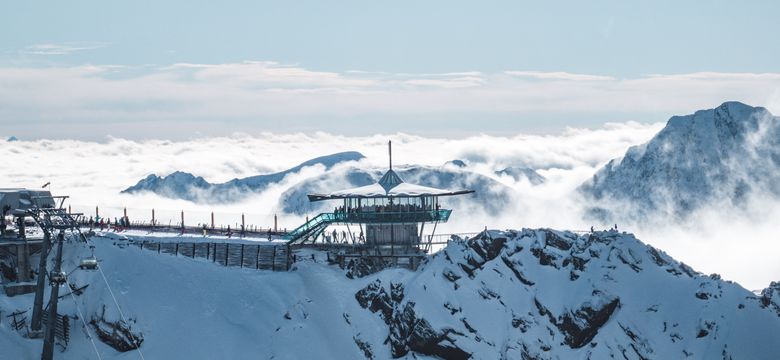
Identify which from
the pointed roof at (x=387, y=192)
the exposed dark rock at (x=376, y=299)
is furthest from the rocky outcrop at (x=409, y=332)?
the pointed roof at (x=387, y=192)

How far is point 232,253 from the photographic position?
123000 millimetres

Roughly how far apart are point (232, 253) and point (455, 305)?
24.8 meters

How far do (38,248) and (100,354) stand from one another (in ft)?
59.0

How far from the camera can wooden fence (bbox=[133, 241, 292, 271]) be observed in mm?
121688

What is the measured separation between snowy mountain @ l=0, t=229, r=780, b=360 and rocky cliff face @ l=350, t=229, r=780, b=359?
0.37 ft

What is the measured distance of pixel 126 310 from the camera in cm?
10850

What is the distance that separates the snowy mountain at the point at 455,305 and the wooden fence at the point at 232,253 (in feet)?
6.71

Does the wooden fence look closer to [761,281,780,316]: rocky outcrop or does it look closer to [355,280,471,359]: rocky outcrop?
[355,280,471,359]: rocky outcrop

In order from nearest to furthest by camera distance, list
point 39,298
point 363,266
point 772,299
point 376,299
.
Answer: point 39,298 < point 376,299 < point 772,299 < point 363,266

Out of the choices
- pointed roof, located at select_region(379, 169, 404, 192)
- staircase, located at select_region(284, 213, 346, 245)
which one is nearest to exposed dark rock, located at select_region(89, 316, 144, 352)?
staircase, located at select_region(284, 213, 346, 245)

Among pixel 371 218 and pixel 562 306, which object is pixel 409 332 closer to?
pixel 562 306

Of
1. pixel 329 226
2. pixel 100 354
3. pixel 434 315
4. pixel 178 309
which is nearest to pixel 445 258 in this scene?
pixel 434 315

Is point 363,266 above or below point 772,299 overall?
above

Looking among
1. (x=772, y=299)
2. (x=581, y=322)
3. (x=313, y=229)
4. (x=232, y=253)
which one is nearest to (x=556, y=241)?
(x=581, y=322)
